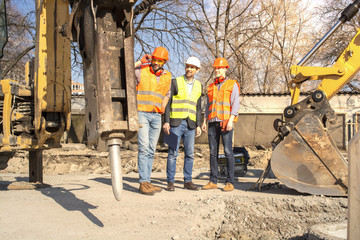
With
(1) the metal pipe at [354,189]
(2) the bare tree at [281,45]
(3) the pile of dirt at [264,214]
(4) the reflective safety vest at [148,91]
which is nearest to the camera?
(1) the metal pipe at [354,189]

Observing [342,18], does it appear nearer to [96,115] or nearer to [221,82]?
[221,82]

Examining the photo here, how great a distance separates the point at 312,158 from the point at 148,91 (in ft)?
8.79

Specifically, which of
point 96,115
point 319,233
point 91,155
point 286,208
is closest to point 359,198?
point 319,233

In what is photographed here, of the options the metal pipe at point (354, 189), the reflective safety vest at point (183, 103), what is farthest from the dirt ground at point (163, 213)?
the metal pipe at point (354, 189)

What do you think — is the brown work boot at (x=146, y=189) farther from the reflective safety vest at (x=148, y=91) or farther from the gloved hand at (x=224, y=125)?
the gloved hand at (x=224, y=125)

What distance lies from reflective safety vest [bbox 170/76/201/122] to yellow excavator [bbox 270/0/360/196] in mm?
1473

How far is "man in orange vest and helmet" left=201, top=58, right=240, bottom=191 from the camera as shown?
19.5 ft

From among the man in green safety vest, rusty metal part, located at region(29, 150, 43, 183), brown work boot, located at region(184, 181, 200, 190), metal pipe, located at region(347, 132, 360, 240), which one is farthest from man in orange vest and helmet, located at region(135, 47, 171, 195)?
metal pipe, located at region(347, 132, 360, 240)

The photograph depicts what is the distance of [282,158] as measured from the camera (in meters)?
5.39

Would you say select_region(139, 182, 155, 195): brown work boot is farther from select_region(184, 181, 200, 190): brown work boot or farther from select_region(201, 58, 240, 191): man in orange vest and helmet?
select_region(201, 58, 240, 191): man in orange vest and helmet

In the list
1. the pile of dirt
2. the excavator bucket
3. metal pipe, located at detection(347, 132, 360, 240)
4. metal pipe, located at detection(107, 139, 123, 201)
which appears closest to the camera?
metal pipe, located at detection(347, 132, 360, 240)

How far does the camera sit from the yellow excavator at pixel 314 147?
5.18 metres

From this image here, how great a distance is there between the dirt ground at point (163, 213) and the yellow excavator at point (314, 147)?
0.79 ft

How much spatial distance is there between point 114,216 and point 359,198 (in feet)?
8.74
